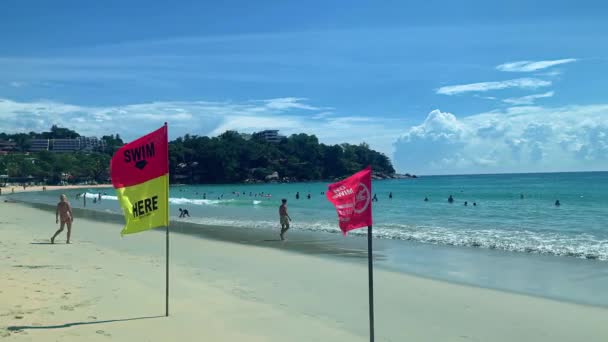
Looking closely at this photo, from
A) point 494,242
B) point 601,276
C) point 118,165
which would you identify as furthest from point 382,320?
point 494,242

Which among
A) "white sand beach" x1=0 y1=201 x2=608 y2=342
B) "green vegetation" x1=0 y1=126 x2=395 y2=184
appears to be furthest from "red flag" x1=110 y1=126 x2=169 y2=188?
"green vegetation" x1=0 y1=126 x2=395 y2=184

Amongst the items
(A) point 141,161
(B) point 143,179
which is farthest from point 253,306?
(A) point 141,161

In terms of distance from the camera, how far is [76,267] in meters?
10.9

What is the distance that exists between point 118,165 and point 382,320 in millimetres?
4400

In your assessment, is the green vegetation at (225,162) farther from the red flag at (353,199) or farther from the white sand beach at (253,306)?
the red flag at (353,199)

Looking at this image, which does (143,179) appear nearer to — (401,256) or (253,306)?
(253,306)

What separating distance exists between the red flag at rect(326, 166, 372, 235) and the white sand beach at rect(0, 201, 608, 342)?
6.72 ft

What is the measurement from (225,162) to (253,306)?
141m

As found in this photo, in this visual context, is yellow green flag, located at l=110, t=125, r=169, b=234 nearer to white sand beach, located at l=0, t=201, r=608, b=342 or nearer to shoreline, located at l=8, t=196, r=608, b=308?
white sand beach, located at l=0, t=201, r=608, b=342

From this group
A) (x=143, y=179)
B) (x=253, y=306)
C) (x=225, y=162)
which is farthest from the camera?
(x=225, y=162)

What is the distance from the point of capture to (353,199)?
515 centimetres

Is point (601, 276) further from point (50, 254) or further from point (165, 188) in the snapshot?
point (50, 254)

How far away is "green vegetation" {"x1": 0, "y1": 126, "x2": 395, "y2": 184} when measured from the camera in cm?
13775

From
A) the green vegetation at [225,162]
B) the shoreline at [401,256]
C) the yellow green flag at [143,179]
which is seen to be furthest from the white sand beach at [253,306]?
the green vegetation at [225,162]
